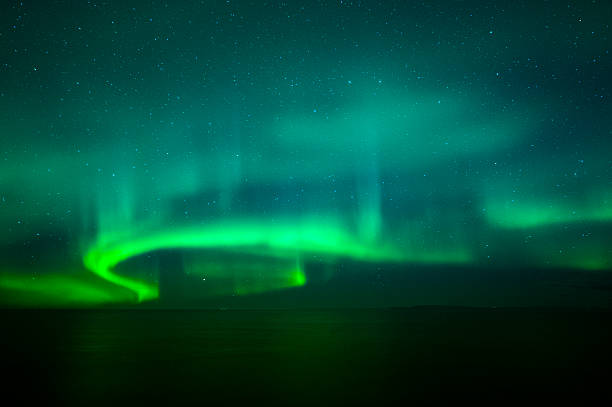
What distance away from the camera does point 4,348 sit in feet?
90.1

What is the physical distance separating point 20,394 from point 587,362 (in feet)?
78.5

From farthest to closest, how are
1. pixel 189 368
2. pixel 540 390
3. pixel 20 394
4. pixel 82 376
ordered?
pixel 189 368 < pixel 82 376 < pixel 540 390 < pixel 20 394

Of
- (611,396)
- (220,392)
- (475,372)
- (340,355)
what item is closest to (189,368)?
(220,392)

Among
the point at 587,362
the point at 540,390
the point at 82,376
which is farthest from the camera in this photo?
the point at 587,362

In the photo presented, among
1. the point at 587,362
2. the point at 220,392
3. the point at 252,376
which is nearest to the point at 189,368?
the point at 252,376

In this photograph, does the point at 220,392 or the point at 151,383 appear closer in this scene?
the point at 220,392

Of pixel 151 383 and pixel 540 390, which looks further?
pixel 151 383

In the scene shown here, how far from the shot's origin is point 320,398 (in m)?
13.7

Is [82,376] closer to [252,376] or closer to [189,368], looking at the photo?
[189,368]

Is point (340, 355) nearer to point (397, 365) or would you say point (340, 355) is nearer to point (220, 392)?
point (397, 365)

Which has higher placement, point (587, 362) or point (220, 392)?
point (220, 392)

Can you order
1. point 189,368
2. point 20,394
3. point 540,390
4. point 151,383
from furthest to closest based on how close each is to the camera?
point 189,368 < point 151,383 < point 540,390 < point 20,394

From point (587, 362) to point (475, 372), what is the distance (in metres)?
8.15

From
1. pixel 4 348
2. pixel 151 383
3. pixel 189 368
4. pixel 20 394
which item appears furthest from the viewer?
pixel 4 348
